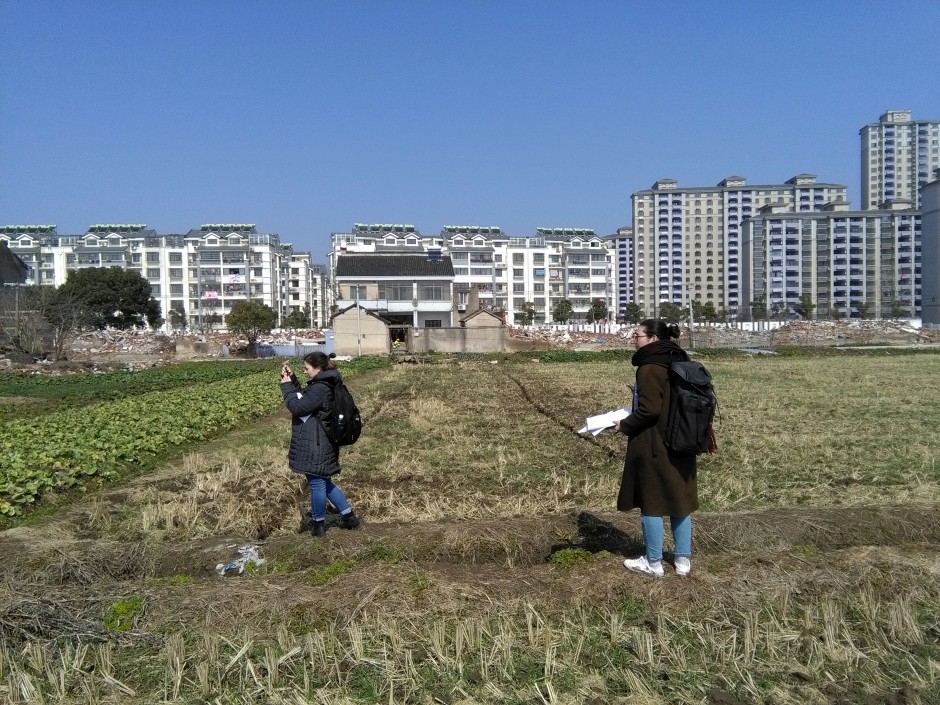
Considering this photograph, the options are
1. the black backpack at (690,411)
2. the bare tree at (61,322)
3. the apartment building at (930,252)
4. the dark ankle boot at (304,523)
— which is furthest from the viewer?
the apartment building at (930,252)

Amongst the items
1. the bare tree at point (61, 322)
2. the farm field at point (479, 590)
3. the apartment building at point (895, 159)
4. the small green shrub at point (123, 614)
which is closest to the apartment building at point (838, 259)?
the apartment building at point (895, 159)

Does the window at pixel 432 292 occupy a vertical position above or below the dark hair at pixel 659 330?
above

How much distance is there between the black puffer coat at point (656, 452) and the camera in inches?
178

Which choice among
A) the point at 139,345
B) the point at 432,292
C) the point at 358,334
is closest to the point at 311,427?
the point at 358,334

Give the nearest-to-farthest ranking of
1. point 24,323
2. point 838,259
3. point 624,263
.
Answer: point 24,323 < point 838,259 < point 624,263

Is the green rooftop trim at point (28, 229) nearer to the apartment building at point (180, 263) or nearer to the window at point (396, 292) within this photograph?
the apartment building at point (180, 263)

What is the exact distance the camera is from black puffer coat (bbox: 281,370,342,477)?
5730 mm

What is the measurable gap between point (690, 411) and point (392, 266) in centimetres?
5495

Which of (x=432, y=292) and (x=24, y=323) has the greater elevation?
(x=432, y=292)

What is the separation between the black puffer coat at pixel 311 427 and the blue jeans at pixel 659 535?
2638mm

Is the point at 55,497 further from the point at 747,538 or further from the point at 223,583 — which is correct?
the point at 747,538

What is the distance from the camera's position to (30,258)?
8525cm

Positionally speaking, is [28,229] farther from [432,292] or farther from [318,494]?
[318,494]

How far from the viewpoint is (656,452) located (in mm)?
4551
